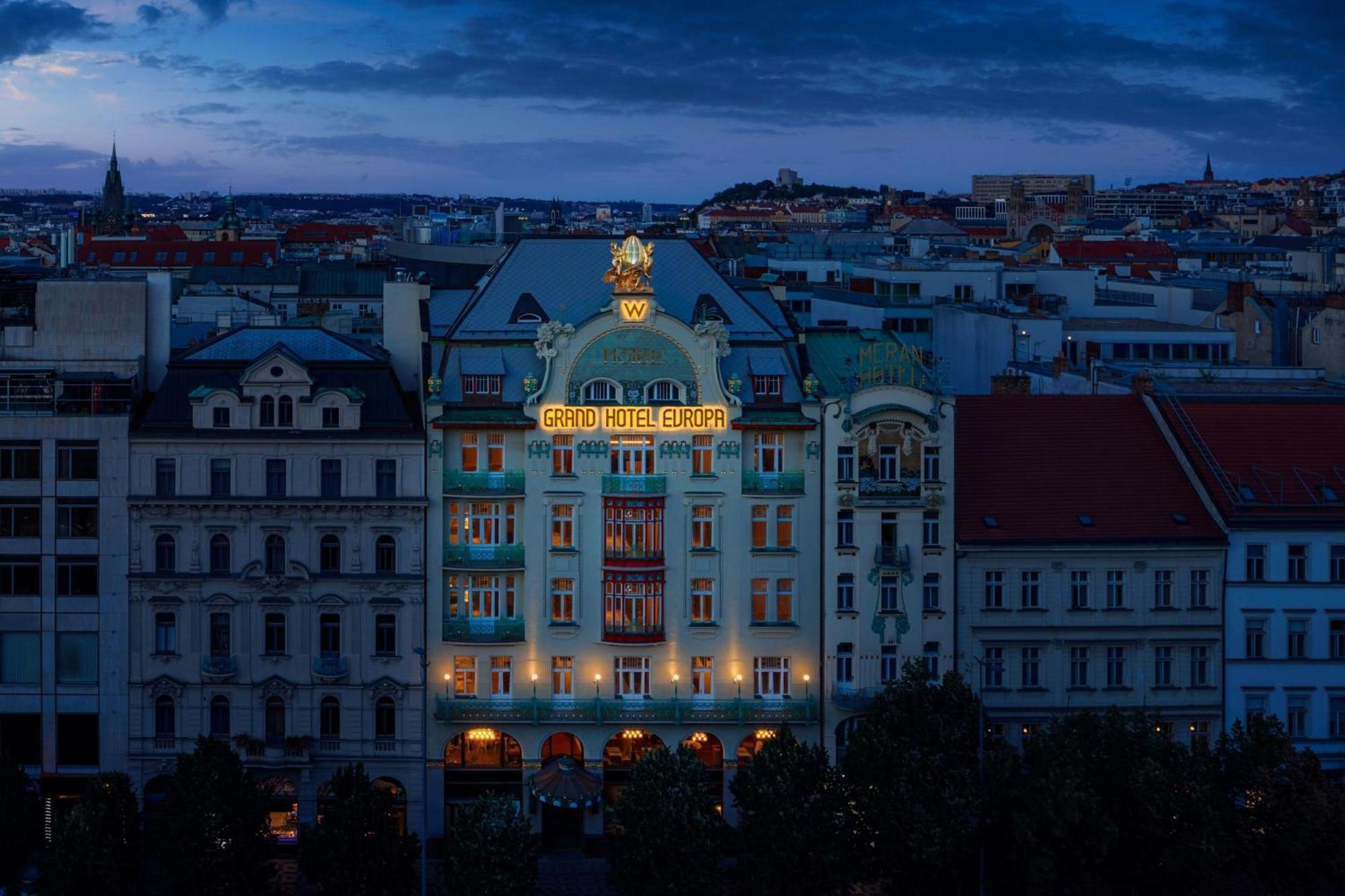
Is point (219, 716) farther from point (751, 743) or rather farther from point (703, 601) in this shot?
point (751, 743)

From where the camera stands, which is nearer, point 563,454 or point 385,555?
point 385,555

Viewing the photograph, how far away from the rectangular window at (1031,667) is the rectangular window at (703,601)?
1195cm

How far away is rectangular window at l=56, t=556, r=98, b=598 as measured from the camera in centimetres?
8300

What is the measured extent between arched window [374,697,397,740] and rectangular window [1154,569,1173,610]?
2909 centimetres

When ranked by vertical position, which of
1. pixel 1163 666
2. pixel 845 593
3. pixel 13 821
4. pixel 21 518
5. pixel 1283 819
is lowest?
pixel 13 821

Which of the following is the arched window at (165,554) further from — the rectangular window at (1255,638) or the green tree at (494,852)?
the rectangular window at (1255,638)

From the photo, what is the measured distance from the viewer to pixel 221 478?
83.2 m

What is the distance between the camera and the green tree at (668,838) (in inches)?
2921

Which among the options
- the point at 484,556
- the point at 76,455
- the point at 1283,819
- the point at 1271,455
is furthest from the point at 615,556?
the point at 1271,455

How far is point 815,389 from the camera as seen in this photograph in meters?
84.1

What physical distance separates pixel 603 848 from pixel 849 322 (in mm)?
56244

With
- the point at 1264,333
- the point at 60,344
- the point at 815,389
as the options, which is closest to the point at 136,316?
the point at 60,344

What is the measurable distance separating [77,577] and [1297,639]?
1819 inches

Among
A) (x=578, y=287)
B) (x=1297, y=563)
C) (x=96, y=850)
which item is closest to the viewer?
(x=96, y=850)
